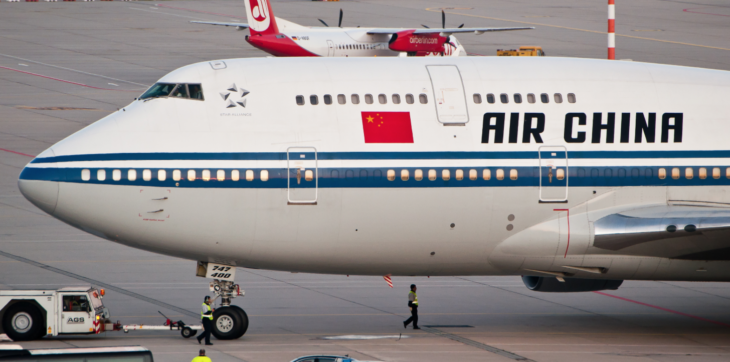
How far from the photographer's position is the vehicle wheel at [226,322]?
23531mm

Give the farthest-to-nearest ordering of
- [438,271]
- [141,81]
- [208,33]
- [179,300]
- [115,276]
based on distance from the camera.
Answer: [208,33] < [141,81] < [115,276] < [179,300] < [438,271]

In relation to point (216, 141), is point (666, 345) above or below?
below

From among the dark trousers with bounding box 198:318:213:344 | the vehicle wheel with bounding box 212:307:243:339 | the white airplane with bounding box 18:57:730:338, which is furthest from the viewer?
the vehicle wheel with bounding box 212:307:243:339

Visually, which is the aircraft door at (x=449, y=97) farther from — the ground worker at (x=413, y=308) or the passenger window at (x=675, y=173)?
the ground worker at (x=413, y=308)

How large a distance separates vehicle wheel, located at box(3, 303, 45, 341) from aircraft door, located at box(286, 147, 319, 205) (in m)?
7.46

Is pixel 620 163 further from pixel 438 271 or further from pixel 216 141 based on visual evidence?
pixel 216 141

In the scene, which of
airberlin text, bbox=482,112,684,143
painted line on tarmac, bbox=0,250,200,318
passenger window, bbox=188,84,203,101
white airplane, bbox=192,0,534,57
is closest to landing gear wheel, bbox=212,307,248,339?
painted line on tarmac, bbox=0,250,200,318

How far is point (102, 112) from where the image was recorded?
2532 inches

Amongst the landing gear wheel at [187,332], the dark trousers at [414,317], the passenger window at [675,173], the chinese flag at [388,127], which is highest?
the chinese flag at [388,127]

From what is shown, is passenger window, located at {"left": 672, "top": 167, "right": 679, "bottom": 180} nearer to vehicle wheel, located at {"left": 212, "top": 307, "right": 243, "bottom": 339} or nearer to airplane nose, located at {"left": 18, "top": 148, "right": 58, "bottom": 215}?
vehicle wheel, located at {"left": 212, "top": 307, "right": 243, "bottom": 339}

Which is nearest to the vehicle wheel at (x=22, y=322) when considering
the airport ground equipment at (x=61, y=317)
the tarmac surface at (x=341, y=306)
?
the airport ground equipment at (x=61, y=317)

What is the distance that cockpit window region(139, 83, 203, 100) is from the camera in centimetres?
→ 2269

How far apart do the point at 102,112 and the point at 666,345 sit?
48070mm

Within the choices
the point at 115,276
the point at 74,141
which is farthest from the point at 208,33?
the point at 74,141
